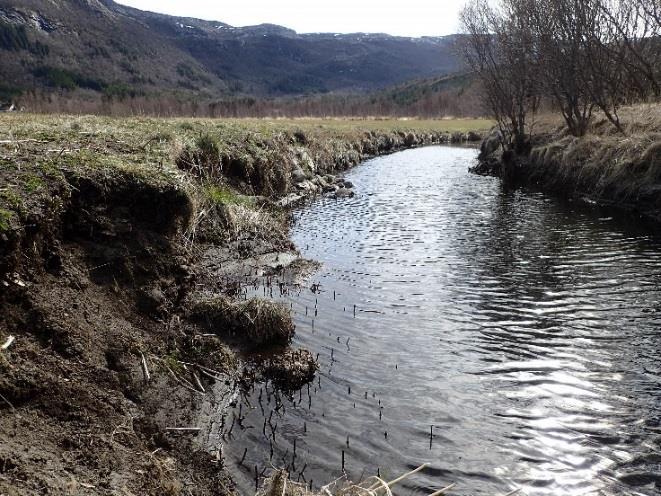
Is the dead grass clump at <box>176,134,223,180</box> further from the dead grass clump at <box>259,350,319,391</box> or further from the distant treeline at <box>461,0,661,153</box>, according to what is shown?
the distant treeline at <box>461,0,661,153</box>

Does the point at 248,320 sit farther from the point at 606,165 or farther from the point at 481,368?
the point at 606,165

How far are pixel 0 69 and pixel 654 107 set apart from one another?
728ft

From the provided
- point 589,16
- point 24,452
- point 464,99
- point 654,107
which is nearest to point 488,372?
point 24,452

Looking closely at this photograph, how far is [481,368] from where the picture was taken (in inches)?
323

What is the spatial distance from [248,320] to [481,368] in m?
3.81

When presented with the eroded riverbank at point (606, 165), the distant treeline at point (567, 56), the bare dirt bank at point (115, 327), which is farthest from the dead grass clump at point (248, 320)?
the distant treeline at point (567, 56)

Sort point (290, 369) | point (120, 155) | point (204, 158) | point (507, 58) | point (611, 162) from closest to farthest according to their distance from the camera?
point (290, 369), point (120, 155), point (204, 158), point (611, 162), point (507, 58)

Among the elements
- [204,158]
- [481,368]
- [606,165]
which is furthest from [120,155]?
[606,165]

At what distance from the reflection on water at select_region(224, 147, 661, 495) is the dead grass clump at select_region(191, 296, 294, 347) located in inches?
25.0

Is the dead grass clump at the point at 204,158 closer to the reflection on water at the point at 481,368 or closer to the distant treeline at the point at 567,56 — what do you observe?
the reflection on water at the point at 481,368

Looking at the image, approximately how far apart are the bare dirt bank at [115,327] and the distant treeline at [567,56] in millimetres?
22875

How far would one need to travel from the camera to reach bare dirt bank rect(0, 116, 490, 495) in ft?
15.8

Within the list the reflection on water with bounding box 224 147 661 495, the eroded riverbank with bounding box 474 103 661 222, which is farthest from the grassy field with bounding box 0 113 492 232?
the eroded riverbank with bounding box 474 103 661 222

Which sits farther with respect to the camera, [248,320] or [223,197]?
[223,197]
